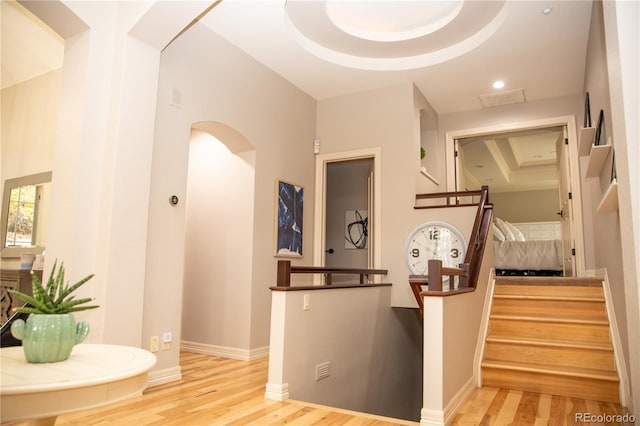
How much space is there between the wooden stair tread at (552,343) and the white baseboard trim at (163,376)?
8.98ft

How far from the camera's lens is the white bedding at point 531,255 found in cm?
725

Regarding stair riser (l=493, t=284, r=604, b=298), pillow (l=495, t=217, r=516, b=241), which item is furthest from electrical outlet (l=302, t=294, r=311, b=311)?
pillow (l=495, t=217, r=516, b=241)

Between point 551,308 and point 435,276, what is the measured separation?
202 cm

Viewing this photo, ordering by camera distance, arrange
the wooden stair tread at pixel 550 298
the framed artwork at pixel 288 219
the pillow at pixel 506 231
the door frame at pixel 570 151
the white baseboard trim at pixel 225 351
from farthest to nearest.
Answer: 1. the pillow at pixel 506 231
2. the door frame at pixel 570 151
3. the framed artwork at pixel 288 219
4. the white baseboard trim at pixel 225 351
5. the wooden stair tread at pixel 550 298

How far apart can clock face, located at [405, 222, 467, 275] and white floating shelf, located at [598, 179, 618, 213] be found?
1.87 meters

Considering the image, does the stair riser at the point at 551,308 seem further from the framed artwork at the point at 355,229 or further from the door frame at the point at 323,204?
the framed artwork at the point at 355,229

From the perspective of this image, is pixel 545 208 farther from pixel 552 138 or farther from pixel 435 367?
pixel 435 367

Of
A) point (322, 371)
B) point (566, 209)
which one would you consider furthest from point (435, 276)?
point (566, 209)

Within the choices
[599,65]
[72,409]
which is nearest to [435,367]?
[72,409]

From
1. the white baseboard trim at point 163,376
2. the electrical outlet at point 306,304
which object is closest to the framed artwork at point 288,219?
the electrical outlet at point 306,304

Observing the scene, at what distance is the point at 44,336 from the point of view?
4.77ft

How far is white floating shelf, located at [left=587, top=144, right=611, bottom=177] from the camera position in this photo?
3.19 m

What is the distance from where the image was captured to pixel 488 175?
35.0 feet

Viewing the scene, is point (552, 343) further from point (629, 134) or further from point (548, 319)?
point (629, 134)
